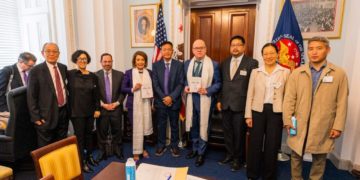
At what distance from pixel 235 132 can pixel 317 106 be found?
0.93 m

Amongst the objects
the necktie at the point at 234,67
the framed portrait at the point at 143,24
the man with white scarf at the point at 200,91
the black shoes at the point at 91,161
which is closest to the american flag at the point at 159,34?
the framed portrait at the point at 143,24

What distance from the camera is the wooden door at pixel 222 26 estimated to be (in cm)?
335

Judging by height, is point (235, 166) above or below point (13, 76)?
below

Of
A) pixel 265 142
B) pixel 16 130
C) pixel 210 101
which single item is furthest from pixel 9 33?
pixel 265 142

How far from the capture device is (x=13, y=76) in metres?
2.74

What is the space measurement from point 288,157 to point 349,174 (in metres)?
0.65

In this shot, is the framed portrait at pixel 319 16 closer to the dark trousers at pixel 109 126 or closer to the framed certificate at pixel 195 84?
the framed certificate at pixel 195 84

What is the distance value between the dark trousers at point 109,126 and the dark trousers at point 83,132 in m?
0.18

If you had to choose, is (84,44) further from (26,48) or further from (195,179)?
(195,179)

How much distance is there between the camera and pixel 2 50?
3.29 metres

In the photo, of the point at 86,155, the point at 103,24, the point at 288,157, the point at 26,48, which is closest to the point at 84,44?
the point at 103,24

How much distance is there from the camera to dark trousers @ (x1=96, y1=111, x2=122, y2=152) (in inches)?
106

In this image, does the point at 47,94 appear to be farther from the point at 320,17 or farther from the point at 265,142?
the point at 320,17

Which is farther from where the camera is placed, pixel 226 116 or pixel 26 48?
pixel 26 48
